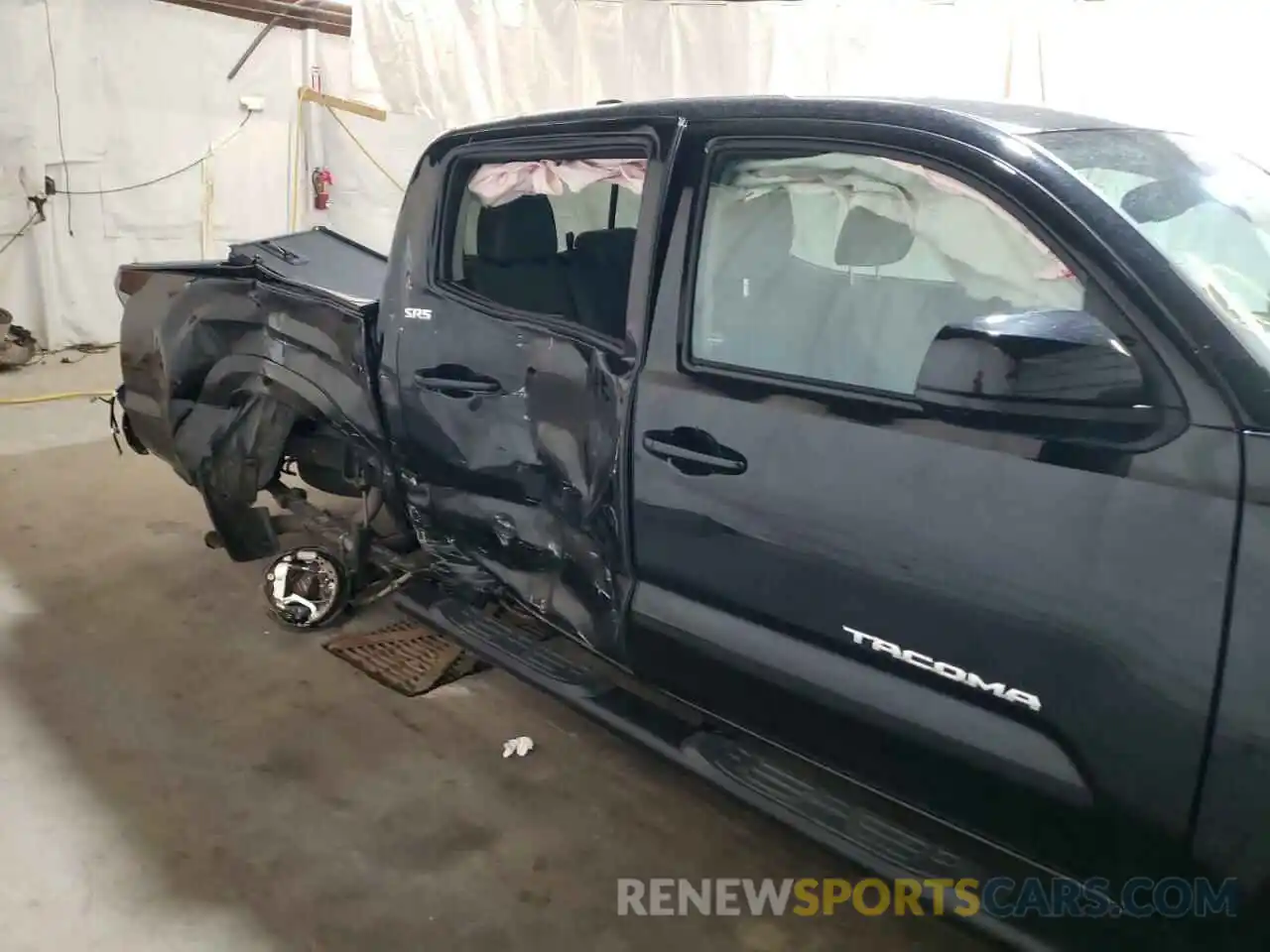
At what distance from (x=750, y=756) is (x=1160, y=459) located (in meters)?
1.14

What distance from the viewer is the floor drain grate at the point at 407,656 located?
315cm

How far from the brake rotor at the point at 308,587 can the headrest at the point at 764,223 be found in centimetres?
198

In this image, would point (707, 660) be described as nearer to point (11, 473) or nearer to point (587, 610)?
point (587, 610)

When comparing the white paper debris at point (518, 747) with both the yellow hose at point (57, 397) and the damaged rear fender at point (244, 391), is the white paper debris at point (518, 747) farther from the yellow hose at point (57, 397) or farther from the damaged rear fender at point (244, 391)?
the yellow hose at point (57, 397)

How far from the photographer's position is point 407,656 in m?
3.29

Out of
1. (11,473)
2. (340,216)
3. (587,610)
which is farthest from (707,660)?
(340,216)

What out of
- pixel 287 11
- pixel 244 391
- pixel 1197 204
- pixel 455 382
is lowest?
pixel 244 391

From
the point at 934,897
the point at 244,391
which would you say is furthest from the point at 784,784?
the point at 244,391

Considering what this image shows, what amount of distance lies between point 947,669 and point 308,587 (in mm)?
2382

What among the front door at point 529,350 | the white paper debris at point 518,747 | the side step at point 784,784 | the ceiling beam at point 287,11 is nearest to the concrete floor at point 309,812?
the white paper debris at point 518,747

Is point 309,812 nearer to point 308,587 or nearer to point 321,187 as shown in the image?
point 308,587

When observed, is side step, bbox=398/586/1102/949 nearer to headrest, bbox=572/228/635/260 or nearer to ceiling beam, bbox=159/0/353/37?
headrest, bbox=572/228/635/260

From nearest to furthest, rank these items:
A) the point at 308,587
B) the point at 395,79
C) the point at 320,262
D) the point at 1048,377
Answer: the point at 1048,377
the point at 308,587
the point at 320,262
the point at 395,79

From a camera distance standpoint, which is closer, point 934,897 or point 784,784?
point 934,897
